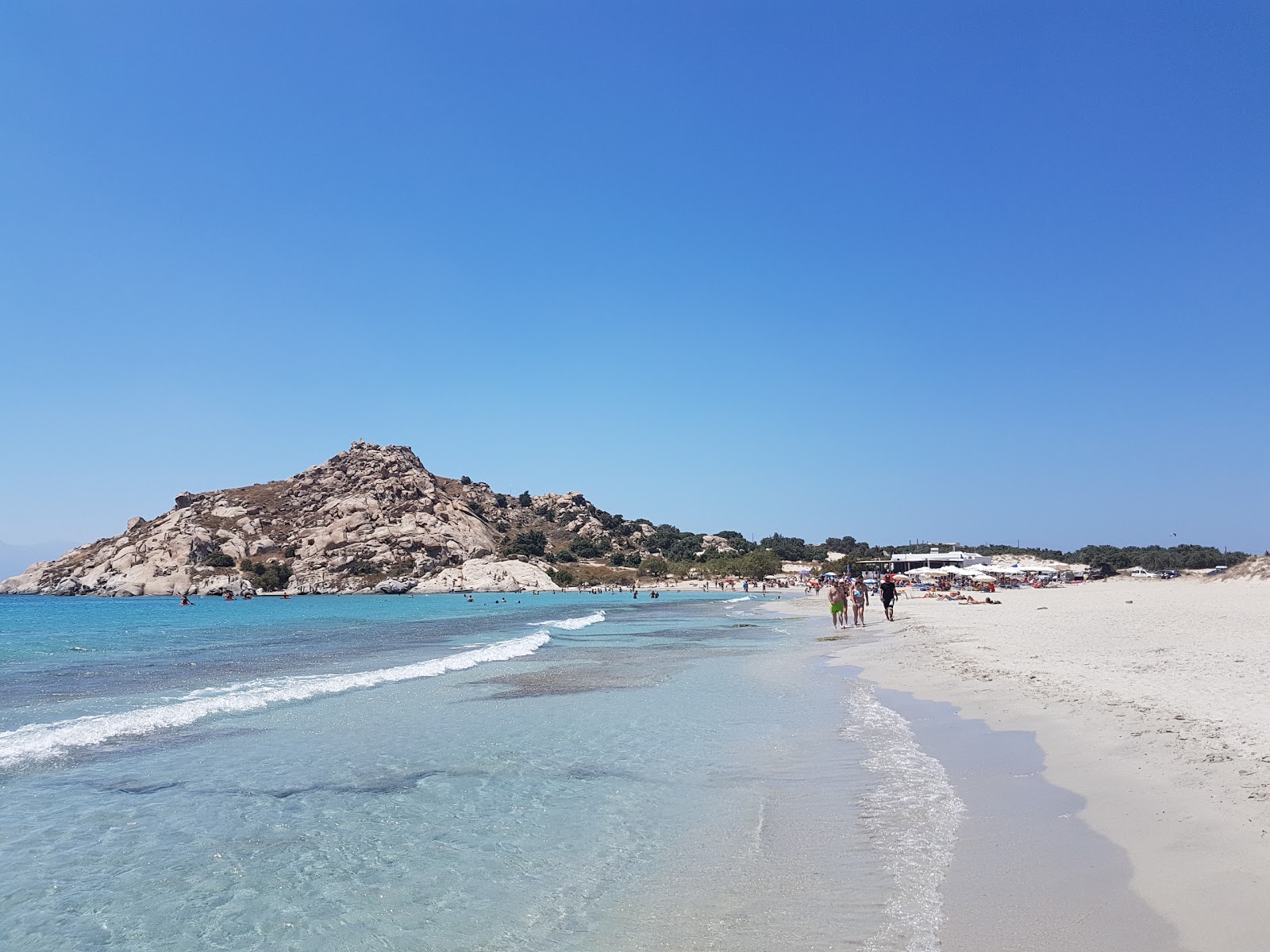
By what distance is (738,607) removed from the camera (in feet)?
210

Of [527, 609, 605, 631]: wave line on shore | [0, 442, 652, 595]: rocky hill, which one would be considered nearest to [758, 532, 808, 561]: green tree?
[0, 442, 652, 595]: rocky hill

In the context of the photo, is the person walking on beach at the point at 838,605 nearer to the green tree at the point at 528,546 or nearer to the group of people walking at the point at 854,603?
the group of people walking at the point at 854,603

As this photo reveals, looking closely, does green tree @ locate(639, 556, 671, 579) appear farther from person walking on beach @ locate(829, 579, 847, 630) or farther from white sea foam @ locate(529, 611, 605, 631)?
person walking on beach @ locate(829, 579, 847, 630)

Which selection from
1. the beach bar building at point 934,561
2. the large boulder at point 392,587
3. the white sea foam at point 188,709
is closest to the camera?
the white sea foam at point 188,709

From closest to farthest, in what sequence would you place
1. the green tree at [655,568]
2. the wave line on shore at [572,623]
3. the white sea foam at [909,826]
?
the white sea foam at [909,826] < the wave line on shore at [572,623] < the green tree at [655,568]

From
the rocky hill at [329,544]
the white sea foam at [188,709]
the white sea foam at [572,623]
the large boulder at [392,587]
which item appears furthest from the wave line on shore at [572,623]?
the large boulder at [392,587]

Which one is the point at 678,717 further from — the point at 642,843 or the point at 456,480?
the point at 456,480

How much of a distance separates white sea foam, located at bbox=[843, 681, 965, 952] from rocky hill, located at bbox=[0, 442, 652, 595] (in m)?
117

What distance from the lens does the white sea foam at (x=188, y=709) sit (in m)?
12.6

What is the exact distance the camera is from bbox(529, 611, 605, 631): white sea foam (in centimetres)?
4544

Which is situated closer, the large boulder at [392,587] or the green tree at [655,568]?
the large boulder at [392,587]

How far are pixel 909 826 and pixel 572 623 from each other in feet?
138

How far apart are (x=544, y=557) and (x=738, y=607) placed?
8685 centimetres

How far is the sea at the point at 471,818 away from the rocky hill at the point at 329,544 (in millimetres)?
110550
